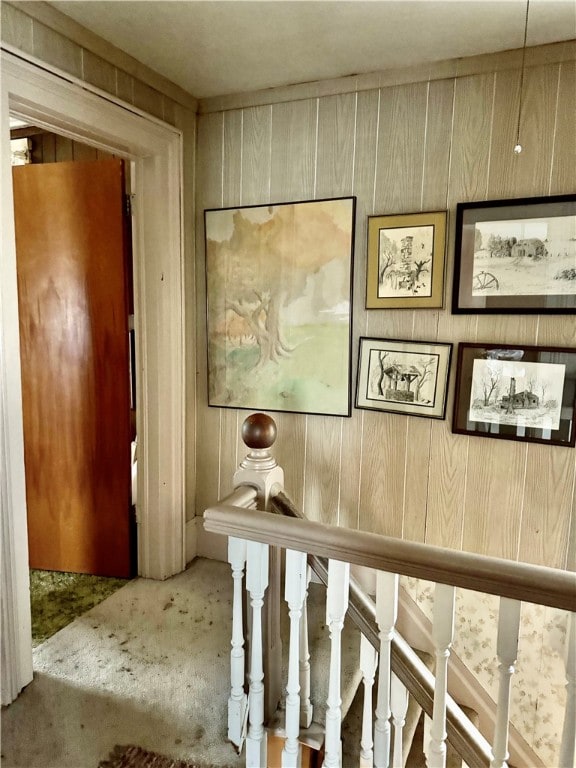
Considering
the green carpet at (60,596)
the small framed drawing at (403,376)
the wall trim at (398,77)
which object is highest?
the wall trim at (398,77)

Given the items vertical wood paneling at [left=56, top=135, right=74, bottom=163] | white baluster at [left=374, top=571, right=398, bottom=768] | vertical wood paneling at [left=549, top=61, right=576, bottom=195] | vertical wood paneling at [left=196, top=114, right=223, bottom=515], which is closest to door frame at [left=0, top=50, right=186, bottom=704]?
vertical wood paneling at [left=196, top=114, right=223, bottom=515]

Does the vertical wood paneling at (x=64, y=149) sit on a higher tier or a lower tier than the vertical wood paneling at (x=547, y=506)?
higher

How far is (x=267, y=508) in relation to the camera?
148 cm

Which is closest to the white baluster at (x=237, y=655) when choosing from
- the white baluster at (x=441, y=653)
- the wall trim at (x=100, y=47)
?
the white baluster at (x=441, y=653)

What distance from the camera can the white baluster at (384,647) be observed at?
115cm

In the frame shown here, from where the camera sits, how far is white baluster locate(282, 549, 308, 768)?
126cm

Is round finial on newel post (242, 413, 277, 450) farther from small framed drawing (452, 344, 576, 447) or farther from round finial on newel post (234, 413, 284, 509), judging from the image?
small framed drawing (452, 344, 576, 447)

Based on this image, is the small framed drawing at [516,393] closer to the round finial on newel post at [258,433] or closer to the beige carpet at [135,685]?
the round finial on newel post at [258,433]

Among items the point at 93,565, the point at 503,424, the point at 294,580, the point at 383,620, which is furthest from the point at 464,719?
the point at 93,565

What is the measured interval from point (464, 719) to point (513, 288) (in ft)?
4.96

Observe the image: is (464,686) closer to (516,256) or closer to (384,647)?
(384,647)

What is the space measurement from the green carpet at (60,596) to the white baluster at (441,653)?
5.36ft

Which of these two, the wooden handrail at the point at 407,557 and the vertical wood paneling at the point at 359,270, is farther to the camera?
the vertical wood paneling at the point at 359,270

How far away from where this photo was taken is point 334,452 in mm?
2365
